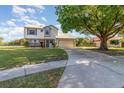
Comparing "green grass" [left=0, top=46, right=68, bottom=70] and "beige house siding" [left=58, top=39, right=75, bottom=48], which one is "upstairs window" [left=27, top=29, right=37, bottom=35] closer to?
"beige house siding" [left=58, top=39, right=75, bottom=48]

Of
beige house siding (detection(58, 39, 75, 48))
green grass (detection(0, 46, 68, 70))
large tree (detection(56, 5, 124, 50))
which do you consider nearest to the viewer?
green grass (detection(0, 46, 68, 70))

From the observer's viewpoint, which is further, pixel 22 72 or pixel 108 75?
pixel 22 72

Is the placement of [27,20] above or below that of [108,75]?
above

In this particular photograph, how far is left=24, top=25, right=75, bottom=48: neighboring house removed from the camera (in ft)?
122

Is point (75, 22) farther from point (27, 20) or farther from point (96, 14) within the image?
point (27, 20)

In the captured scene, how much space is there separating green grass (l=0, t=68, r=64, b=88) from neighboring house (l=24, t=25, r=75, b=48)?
1136 inches

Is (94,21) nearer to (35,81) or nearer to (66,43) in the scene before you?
(66,43)

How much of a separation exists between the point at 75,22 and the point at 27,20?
1431 cm

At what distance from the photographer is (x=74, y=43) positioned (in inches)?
1577

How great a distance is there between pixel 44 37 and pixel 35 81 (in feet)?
101

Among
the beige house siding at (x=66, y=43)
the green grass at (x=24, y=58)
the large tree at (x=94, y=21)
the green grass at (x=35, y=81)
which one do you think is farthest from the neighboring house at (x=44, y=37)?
the green grass at (x=35, y=81)

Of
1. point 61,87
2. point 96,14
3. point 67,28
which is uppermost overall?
point 96,14

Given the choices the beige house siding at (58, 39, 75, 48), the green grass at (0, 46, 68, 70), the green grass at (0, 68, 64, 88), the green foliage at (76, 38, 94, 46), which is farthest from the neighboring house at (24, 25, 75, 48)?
the green grass at (0, 68, 64, 88)
